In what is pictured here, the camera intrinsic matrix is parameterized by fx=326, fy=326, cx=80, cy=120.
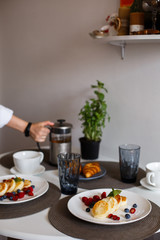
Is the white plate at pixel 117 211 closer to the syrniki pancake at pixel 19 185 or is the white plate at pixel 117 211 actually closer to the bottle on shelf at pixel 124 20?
the syrniki pancake at pixel 19 185

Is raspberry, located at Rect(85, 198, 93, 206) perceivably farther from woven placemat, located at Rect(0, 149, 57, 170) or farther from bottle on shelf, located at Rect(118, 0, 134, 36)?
bottle on shelf, located at Rect(118, 0, 134, 36)

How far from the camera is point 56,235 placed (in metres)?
1.05

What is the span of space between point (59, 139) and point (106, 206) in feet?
2.29

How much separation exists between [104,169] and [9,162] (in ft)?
1.79

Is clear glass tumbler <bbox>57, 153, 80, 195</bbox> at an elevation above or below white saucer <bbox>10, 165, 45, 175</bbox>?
above

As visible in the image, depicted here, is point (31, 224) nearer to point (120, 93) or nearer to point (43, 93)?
point (120, 93)

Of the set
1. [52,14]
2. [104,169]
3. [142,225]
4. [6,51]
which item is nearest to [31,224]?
[142,225]

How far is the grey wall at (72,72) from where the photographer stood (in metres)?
2.00

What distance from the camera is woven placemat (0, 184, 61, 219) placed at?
1196 millimetres

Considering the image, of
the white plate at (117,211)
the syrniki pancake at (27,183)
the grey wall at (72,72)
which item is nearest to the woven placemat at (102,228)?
the white plate at (117,211)

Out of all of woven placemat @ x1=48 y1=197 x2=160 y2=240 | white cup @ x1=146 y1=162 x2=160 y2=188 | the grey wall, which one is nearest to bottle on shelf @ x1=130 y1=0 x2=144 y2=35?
the grey wall

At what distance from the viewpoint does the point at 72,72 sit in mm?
2375

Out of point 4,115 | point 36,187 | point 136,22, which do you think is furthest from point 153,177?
point 4,115

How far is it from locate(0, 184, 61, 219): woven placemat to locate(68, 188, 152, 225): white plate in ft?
0.32
